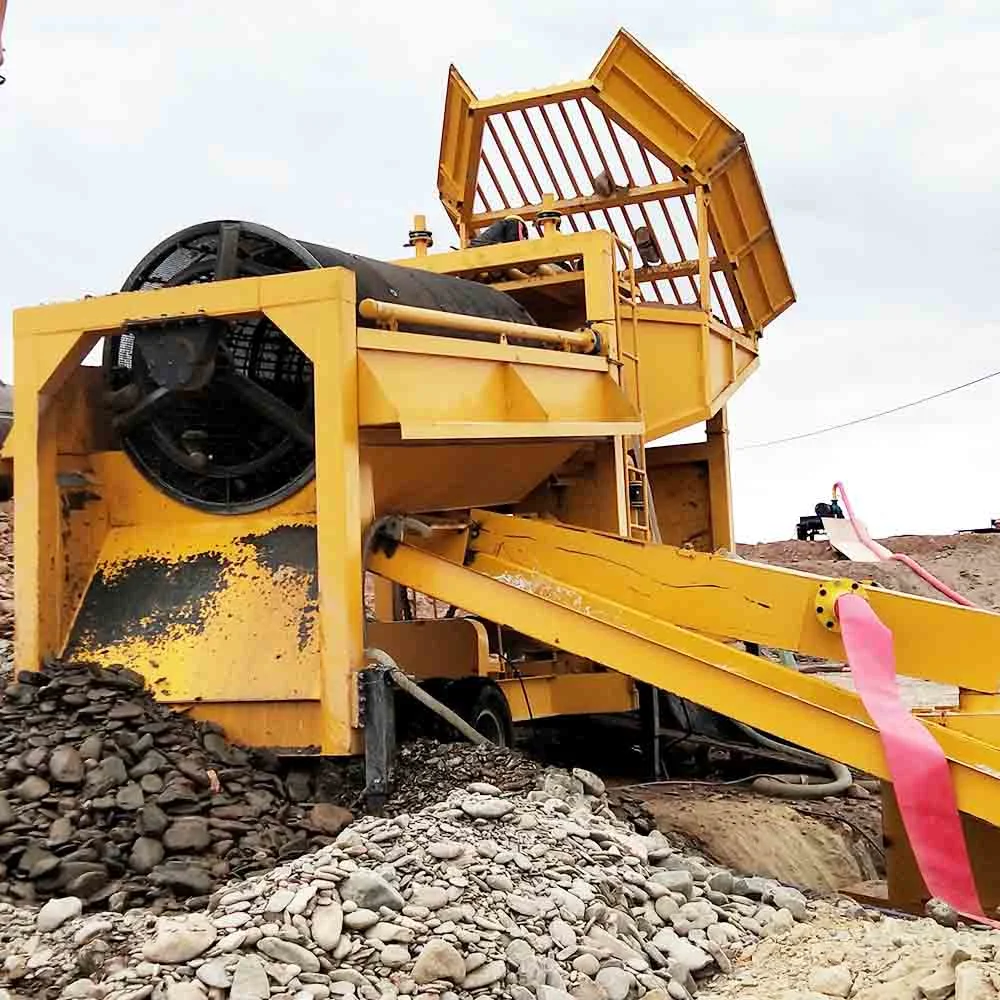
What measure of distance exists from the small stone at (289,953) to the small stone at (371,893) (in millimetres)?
221

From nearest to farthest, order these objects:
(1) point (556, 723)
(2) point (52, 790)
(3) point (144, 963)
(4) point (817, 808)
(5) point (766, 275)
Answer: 1. (3) point (144, 963)
2. (2) point (52, 790)
3. (4) point (817, 808)
4. (1) point (556, 723)
5. (5) point (766, 275)

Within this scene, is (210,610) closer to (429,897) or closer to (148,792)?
(148,792)

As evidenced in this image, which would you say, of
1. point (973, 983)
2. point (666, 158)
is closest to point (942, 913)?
point (973, 983)

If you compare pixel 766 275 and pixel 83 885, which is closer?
pixel 83 885

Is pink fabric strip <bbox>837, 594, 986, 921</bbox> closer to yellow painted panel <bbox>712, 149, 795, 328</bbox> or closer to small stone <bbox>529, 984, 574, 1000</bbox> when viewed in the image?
small stone <bbox>529, 984, 574, 1000</bbox>

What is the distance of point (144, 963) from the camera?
281cm

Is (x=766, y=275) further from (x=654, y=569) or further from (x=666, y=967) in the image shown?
(x=666, y=967)

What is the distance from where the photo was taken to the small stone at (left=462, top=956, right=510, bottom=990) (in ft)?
9.38

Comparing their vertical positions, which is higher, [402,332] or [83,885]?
[402,332]

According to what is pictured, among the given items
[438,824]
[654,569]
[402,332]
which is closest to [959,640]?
[654,569]

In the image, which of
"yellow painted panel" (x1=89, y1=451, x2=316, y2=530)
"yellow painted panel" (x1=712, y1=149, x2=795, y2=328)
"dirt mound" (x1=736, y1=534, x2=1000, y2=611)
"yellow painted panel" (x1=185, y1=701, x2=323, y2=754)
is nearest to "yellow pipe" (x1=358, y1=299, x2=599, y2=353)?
"yellow painted panel" (x1=89, y1=451, x2=316, y2=530)

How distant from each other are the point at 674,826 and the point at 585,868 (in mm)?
1098

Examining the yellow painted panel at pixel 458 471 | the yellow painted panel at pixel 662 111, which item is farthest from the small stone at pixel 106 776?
the yellow painted panel at pixel 662 111

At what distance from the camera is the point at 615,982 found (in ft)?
9.68
